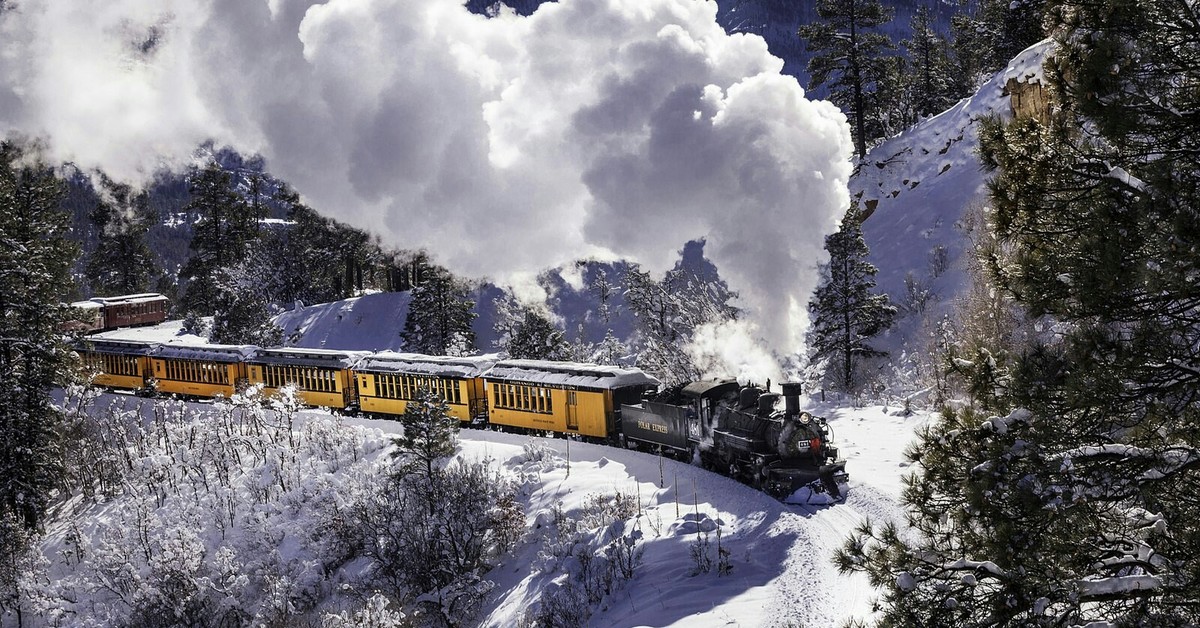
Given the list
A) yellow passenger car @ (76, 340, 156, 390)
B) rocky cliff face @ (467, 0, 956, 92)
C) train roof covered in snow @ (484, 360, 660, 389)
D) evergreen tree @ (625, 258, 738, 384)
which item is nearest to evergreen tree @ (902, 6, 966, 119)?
evergreen tree @ (625, 258, 738, 384)

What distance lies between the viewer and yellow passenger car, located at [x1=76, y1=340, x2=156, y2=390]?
36.0m

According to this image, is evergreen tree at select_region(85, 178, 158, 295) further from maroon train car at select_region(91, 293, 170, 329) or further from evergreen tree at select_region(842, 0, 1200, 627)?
evergreen tree at select_region(842, 0, 1200, 627)

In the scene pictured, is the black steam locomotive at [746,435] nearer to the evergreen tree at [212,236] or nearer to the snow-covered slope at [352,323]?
the snow-covered slope at [352,323]

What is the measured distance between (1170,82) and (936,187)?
35.0 meters

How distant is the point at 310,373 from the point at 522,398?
408 inches

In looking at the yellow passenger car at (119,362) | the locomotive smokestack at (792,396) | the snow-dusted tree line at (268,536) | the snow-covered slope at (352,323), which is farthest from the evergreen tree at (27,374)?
the snow-covered slope at (352,323)

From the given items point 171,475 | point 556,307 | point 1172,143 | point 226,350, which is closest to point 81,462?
point 171,475

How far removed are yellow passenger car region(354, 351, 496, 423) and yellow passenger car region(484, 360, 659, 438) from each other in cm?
79

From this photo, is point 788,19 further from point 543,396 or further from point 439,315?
point 543,396

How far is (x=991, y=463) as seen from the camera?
6.15m

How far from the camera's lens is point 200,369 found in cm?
3406

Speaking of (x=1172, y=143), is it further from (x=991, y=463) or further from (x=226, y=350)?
(x=226, y=350)

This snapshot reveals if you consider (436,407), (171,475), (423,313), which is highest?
(423,313)

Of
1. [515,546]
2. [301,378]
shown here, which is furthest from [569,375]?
[301,378]
